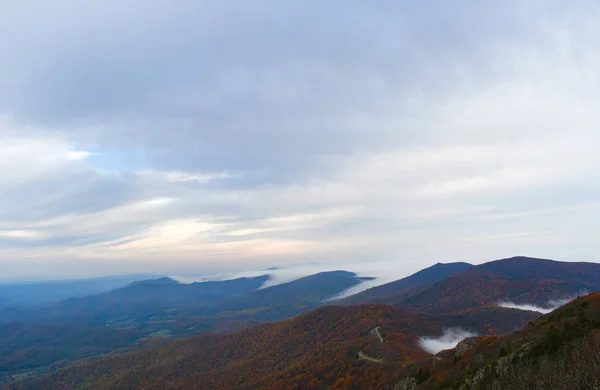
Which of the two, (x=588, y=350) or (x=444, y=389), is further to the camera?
(x=444, y=389)

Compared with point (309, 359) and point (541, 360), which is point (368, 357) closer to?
point (309, 359)

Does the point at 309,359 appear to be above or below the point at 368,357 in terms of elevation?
below

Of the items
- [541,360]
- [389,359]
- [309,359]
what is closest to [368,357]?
[389,359]

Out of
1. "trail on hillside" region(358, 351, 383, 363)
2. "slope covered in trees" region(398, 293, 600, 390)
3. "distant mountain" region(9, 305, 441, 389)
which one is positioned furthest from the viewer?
"distant mountain" region(9, 305, 441, 389)

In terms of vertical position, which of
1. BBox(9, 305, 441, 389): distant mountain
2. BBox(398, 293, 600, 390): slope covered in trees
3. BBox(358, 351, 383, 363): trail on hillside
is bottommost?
BBox(9, 305, 441, 389): distant mountain

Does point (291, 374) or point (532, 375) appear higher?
point (532, 375)

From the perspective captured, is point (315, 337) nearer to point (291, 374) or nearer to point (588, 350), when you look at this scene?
point (291, 374)

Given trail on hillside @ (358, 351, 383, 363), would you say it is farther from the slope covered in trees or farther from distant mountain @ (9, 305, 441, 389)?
the slope covered in trees

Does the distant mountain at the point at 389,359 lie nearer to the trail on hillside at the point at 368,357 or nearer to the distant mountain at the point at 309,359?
the trail on hillside at the point at 368,357

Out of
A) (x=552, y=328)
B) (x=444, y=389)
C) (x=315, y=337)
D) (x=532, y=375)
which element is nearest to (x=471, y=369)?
(x=444, y=389)

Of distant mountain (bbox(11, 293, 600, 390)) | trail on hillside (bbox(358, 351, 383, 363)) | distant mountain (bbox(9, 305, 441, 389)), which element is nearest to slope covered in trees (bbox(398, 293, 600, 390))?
distant mountain (bbox(11, 293, 600, 390))

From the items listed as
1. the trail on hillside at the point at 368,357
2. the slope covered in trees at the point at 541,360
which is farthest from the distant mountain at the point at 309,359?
the slope covered in trees at the point at 541,360
